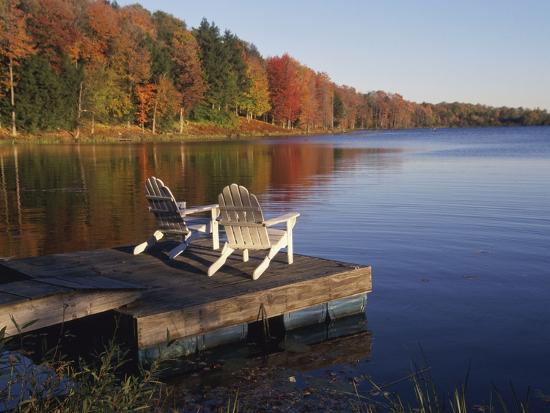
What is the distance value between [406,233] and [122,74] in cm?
6070

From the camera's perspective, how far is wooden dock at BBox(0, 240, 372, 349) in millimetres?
6375

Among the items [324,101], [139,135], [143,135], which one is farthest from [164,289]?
[324,101]

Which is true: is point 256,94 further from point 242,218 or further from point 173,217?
point 242,218

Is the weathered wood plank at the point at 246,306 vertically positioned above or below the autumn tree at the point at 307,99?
below

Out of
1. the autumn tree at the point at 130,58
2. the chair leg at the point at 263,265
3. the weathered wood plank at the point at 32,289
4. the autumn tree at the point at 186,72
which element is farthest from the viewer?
the autumn tree at the point at 186,72

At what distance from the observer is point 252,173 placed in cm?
3091

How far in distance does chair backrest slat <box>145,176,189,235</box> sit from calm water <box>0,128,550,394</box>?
3032 mm

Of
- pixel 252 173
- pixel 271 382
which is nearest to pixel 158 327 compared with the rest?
pixel 271 382

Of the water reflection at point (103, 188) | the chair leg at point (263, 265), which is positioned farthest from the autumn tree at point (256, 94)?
the chair leg at point (263, 265)

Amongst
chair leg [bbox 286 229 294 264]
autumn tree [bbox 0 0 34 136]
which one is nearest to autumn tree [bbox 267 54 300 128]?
autumn tree [bbox 0 0 34 136]

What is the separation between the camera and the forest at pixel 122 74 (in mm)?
54656

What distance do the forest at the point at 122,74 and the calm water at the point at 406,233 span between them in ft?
78.8

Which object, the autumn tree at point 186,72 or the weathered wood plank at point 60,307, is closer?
the weathered wood plank at point 60,307

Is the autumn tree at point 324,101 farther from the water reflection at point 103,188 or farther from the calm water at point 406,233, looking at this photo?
the calm water at point 406,233
